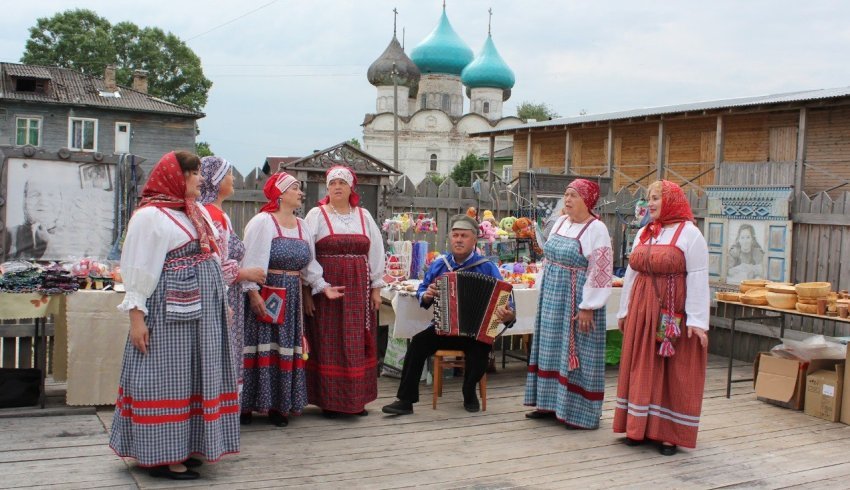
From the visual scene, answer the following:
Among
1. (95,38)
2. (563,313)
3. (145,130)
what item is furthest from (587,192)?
(95,38)

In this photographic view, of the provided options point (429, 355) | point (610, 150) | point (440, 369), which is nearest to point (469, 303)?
point (429, 355)

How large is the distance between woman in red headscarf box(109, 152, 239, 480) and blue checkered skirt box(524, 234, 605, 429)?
8.20ft

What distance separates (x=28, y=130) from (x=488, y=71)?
1070 inches

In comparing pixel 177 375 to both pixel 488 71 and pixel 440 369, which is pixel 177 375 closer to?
pixel 440 369

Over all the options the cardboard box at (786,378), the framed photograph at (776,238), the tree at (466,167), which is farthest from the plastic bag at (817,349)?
the tree at (466,167)

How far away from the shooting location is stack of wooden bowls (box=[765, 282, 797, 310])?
260 inches

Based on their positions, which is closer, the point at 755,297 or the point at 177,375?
the point at 177,375

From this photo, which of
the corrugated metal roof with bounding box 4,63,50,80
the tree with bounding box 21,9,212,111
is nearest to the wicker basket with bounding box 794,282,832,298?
the corrugated metal roof with bounding box 4,63,50,80

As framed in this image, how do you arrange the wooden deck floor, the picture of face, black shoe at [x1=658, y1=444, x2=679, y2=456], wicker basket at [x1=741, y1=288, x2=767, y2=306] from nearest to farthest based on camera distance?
the wooden deck floor → black shoe at [x1=658, y1=444, x2=679, y2=456] → wicker basket at [x1=741, y1=288, x2=767, y2=306] → the picture of face

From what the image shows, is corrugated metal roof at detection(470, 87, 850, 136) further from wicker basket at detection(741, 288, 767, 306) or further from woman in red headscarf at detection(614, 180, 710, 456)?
woman in red headscarf at detection(614, 180, 710, 456)

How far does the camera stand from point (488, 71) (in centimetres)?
4884

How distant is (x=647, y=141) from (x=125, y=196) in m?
18.8

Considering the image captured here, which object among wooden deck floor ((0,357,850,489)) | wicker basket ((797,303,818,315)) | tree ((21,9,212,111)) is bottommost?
wooden deck floor ((0,357,850,489))

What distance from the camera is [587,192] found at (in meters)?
5.61
